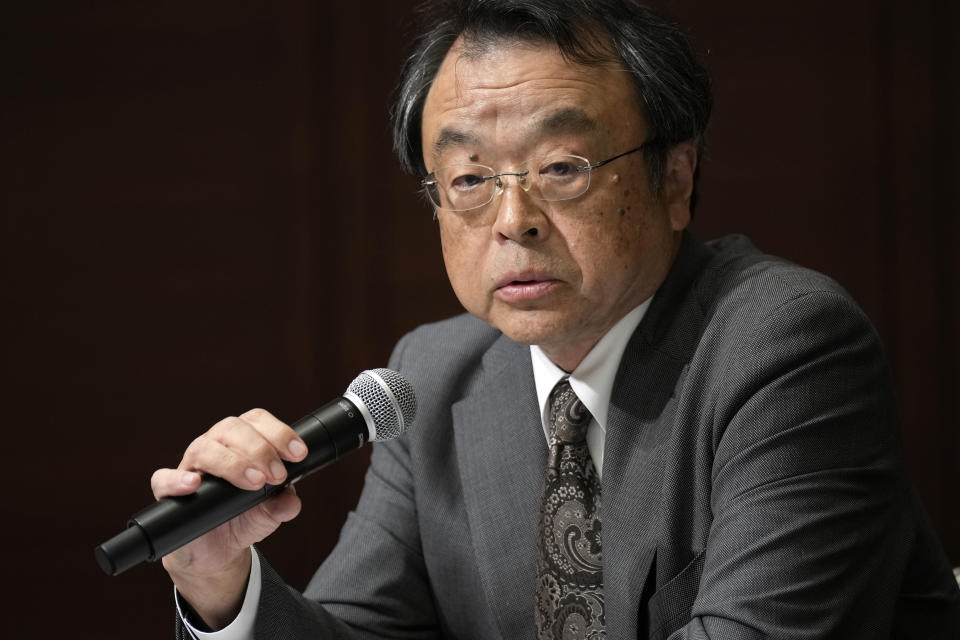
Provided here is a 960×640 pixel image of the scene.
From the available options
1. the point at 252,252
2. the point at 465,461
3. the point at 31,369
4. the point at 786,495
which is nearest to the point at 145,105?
the point at 252,252

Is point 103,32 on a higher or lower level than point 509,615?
higher

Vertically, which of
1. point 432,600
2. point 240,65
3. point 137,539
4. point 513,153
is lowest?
Result: point 432,600

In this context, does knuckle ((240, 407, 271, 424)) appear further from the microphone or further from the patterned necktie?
the patterned necktie

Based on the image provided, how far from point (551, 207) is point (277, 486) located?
1.97 feet

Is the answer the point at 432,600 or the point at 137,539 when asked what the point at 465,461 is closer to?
the point at 432,600

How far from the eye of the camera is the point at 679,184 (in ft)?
5.86

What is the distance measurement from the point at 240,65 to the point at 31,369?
0.99m

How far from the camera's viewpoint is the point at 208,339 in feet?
9.70

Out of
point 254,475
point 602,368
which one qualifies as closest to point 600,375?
point 602,368

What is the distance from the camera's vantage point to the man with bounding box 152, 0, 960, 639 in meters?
1.38

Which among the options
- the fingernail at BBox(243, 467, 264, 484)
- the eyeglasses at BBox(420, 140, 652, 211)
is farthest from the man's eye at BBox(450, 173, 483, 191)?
the fingernail at BBox(243, 467, 264, 484)

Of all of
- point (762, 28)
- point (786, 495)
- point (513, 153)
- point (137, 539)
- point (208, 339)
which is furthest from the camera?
point (208, 339)

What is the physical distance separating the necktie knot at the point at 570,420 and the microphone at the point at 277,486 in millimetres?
335

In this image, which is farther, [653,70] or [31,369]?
[31,369]
